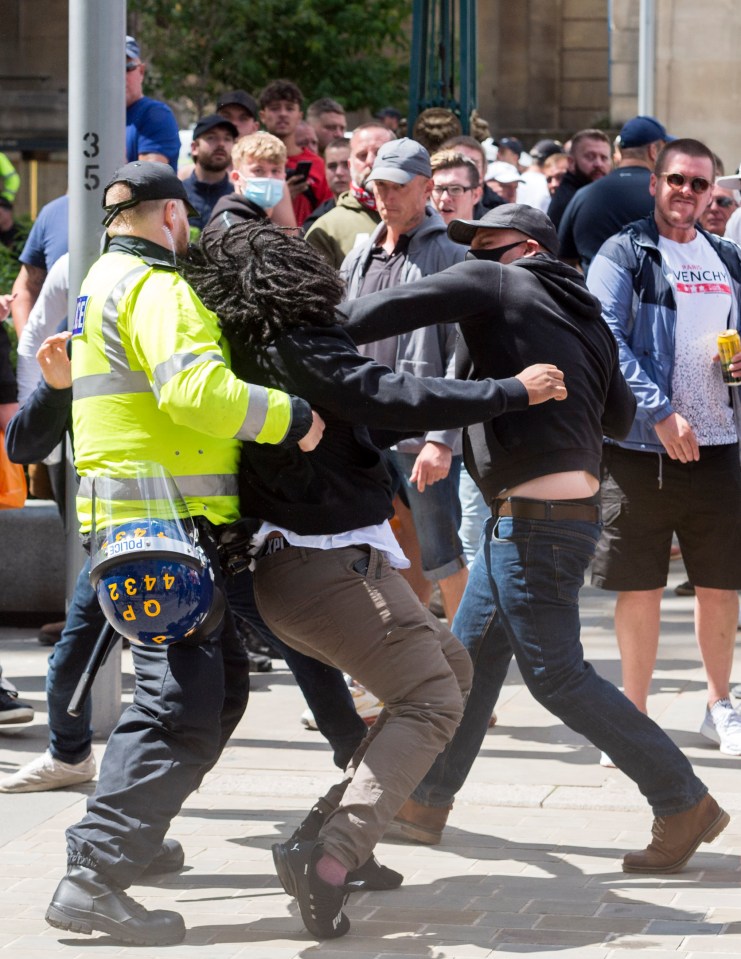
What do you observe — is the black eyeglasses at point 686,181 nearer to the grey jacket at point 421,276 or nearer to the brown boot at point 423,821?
the grey jacket at point 421,276

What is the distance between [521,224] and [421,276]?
1.64 meters

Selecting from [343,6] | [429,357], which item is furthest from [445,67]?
[343,6]

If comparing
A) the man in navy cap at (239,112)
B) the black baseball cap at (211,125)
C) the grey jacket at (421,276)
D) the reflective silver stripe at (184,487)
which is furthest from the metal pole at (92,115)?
the man in navy cap at (239,112)

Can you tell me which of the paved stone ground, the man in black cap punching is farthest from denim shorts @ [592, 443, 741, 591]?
the man in black cap punching

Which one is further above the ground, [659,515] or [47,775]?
[659,515]

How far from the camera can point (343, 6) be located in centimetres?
2883

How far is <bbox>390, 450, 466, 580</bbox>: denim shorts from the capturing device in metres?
6.62

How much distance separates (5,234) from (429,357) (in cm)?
738

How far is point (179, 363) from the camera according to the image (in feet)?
13.3

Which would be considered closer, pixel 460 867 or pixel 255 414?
pixel 255 414

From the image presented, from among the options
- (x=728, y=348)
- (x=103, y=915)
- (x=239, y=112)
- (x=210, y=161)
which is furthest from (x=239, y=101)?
(x=103, y=915)

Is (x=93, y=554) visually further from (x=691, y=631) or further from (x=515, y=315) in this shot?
(x=691, y=631)

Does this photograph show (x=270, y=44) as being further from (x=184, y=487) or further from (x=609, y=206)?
(x=184, y=487)

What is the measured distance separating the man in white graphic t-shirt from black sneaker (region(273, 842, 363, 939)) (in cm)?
186
